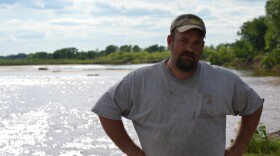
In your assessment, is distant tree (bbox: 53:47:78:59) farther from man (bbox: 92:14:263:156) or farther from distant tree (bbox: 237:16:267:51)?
man (bbox: 92:14:263:156)

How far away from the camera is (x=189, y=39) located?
371 centimetres

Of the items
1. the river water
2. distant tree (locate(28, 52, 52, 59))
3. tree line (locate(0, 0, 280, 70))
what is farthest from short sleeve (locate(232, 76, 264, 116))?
distant tree (locate(28, 52, 52, 59))

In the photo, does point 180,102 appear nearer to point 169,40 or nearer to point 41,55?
point 169,40

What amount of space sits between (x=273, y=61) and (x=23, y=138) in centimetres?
6682

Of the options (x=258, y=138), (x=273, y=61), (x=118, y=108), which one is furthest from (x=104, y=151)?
(x=273, y=61)

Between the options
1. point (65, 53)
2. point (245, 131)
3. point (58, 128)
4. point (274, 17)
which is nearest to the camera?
point (245, 131)

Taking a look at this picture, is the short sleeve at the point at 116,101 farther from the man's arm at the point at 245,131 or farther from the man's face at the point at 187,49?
the man's arm at the point at 245,131

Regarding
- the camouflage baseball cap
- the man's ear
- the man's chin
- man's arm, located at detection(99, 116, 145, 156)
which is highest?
the camouflage baseball cap

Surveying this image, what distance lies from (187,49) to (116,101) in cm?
66

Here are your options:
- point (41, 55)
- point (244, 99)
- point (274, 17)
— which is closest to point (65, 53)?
point (41, 55)

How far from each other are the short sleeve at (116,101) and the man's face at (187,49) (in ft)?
1.34

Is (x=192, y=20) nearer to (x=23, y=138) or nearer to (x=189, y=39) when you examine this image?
(x=189, y=39)

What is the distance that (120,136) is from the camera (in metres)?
3.87

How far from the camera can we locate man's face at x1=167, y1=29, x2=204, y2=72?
3701 millimetres
